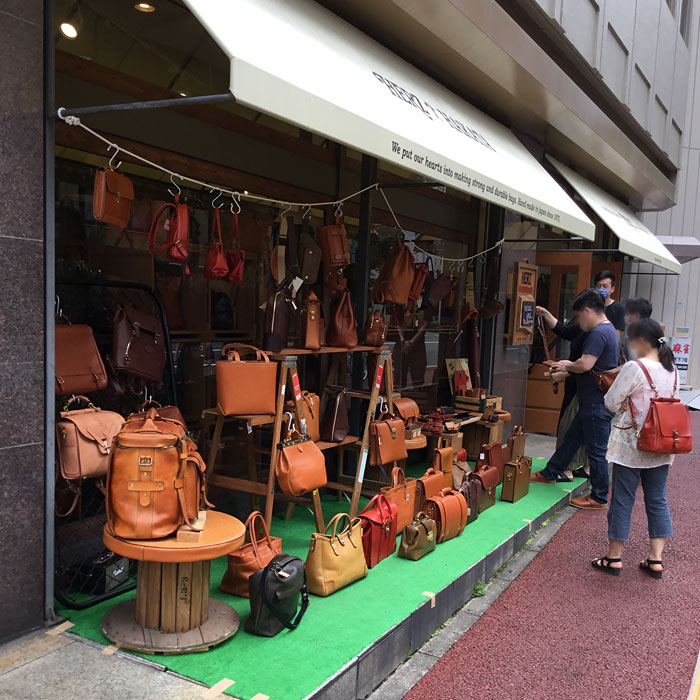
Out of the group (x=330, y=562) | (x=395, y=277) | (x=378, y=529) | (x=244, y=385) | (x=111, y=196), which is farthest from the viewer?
(x=395, y=277)

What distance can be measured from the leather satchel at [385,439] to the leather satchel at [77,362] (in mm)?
2236

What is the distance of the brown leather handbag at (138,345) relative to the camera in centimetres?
404

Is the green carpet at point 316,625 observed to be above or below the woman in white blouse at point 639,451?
below

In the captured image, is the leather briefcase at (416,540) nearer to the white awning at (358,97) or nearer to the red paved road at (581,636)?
the red paved road at (581,636)

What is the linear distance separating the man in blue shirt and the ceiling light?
471cm

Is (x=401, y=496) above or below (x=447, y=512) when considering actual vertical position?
above

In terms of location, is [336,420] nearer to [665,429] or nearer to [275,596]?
[275,596]

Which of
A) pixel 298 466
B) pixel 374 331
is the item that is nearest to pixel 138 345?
pixel 298 466

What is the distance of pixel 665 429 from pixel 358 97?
2995 millimetres

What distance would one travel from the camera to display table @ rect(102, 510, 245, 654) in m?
3.08

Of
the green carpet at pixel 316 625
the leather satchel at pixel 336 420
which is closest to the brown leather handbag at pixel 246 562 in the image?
the green carpet at pixel 316 625

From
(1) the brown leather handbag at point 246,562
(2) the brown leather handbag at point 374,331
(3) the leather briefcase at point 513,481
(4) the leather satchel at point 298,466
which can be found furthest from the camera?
(3) the leather briefcase at point 513,481

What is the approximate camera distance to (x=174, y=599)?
10.5ft

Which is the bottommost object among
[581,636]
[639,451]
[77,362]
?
[581,636]
